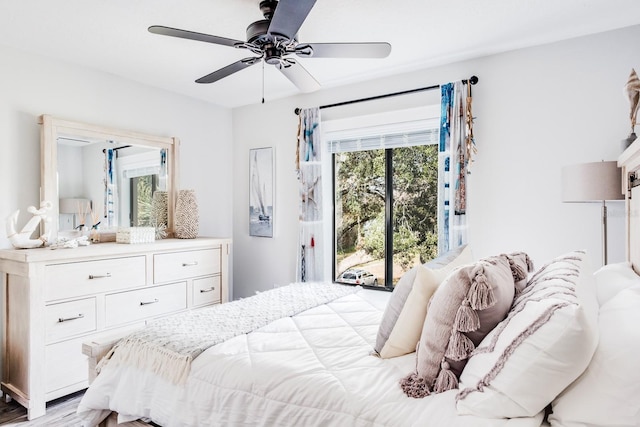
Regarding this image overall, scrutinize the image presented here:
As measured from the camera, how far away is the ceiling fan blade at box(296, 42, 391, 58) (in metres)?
1.95

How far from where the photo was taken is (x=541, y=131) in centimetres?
263

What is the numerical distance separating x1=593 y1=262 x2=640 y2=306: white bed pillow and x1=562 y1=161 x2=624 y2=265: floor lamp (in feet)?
1.26

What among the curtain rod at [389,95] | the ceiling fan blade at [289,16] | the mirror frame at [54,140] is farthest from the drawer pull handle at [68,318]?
the curtain rod at [389,95]

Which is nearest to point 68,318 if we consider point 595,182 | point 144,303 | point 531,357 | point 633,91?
point 144,303

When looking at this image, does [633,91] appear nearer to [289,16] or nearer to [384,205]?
[289,16]

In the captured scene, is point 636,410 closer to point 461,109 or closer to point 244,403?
point 244,403

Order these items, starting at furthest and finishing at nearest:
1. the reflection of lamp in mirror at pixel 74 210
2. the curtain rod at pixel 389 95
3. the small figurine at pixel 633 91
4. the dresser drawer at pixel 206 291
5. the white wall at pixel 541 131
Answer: the dresser drawer at pixel 206 291, the reflection of lamp in mirror at pixel 74 210, the curtain rod at pixel 389 95, the white wall at pixel 541 131, the small figurine at pixel 633 91

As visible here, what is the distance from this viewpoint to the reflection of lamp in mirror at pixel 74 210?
2928mm

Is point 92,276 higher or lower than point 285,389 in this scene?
higher

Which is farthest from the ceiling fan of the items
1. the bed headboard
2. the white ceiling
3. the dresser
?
the dresser

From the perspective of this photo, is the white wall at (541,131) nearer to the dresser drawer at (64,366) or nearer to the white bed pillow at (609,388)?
the white bed pillow at (609,388)

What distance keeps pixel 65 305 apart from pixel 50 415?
673mm

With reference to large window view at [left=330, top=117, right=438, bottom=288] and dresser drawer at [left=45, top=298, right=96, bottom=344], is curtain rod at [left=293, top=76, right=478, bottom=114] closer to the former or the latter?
large window view at [left=330, top=117, right=438, bottom=288]

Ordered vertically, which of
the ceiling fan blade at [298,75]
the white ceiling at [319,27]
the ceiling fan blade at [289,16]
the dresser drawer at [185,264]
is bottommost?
the dresser drawer at [185,264]
